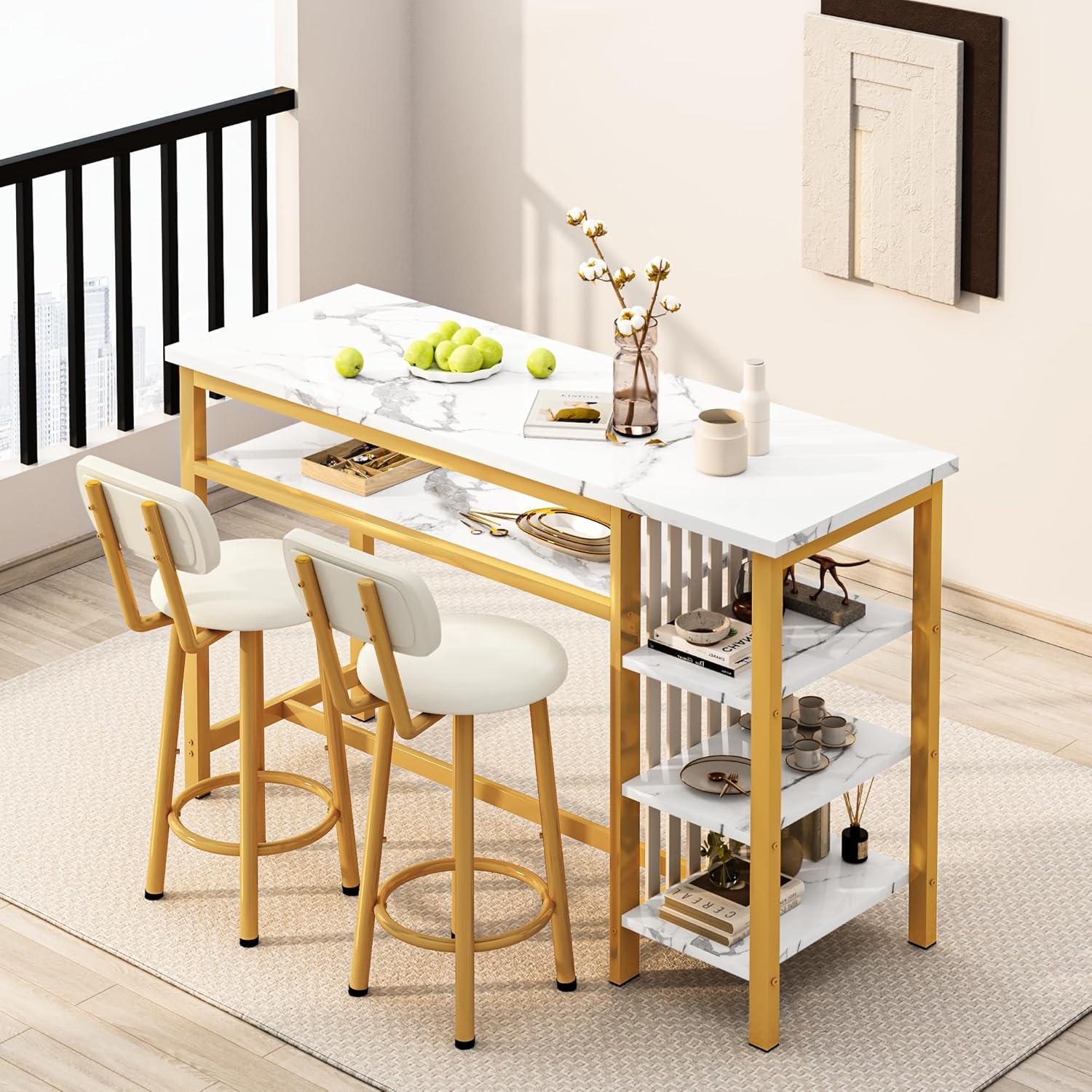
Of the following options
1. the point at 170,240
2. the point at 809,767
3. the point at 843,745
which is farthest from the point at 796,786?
the point at 170,240

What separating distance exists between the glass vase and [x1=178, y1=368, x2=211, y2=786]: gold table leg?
3.03ft

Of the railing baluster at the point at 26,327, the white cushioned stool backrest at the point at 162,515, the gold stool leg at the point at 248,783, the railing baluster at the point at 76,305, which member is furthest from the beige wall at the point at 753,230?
the white cushioned stool backrest at the point at 162,515

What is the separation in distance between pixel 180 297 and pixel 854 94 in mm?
2087

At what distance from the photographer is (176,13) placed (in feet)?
18.7

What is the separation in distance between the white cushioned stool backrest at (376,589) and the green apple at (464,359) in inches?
24.9

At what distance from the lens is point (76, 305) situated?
537 cm

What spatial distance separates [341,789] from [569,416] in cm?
86

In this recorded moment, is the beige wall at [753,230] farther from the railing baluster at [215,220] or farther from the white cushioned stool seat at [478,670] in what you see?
the white cushioned stool seat at [478,670]

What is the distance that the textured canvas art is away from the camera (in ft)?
15.5

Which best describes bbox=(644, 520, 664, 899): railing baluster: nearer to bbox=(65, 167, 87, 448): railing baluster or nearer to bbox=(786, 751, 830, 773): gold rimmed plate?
bbox=(786, 751, 830, 773): gold rimmed plate

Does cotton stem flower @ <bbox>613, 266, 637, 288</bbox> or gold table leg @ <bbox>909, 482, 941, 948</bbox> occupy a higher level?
cotton stem flower @ <bbox>613, 266, 637, 288</bbox>

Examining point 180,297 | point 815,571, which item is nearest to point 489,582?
point 815,571

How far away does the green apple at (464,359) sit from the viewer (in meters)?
3.79

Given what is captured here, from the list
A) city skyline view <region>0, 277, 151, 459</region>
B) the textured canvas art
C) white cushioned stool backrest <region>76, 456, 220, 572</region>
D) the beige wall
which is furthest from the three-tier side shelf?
city skyline view <region>0, 277, 151, 459</region>
